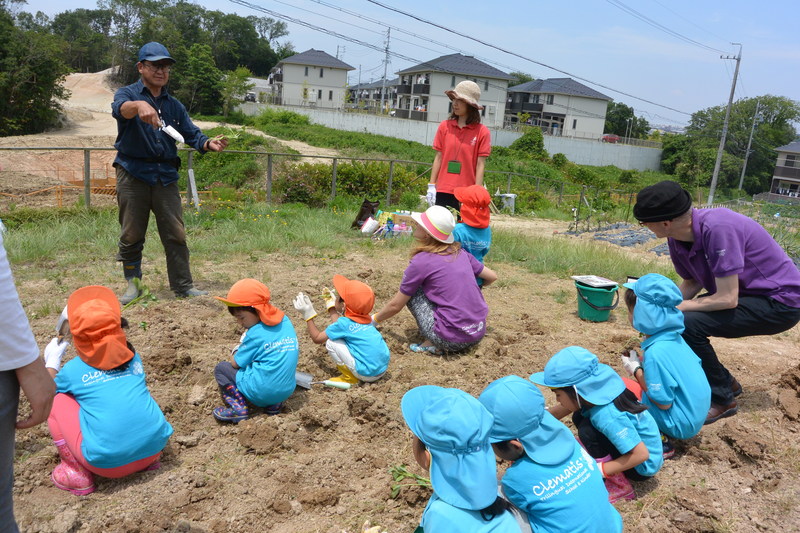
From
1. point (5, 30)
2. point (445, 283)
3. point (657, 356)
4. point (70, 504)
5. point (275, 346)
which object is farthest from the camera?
point (5, 30)

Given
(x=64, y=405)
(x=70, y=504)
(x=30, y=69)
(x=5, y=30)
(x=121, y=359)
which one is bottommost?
(x=70, y=504)

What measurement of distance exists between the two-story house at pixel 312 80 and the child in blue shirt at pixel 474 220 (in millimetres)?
64097

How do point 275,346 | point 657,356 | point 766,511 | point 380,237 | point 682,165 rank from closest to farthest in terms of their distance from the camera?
1. point 766,511
2. point 657,356
3. point 275,346
4. point 380,237
5. point 682,165

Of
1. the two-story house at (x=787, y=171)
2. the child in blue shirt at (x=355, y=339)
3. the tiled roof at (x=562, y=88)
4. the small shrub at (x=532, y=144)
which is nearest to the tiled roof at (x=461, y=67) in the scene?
the tiled roof at (x=562, y=88)

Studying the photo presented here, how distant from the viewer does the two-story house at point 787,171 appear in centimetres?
5500

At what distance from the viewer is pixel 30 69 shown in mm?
31422

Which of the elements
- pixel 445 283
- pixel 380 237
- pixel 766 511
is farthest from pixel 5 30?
pixel 766 511

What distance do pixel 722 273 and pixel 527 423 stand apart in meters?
2.05

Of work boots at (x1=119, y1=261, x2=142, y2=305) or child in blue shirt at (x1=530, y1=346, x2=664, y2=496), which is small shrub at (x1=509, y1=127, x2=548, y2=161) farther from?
child in blue shirt at (x1=530, y1=346, x2=664, y2=496)

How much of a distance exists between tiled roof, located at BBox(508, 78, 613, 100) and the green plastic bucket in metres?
59.2

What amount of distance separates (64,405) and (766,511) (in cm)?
326

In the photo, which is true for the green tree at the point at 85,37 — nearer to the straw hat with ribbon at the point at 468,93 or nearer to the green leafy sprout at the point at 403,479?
the straw hat with ribbon at the point at 468,93

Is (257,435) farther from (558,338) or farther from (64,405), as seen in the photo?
(558,338)

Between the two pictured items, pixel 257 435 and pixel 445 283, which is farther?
pixel 445 283
